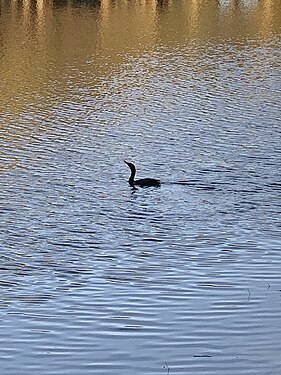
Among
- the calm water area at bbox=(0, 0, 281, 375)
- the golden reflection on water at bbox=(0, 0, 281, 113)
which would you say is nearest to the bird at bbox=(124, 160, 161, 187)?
the calm water area at bbox=(0, 0, 281, 375)

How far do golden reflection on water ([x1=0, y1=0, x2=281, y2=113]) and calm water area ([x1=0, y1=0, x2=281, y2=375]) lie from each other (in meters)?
0.28

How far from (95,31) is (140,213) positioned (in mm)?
32307

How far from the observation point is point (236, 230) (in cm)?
1678

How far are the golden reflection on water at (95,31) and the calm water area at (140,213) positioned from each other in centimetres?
28

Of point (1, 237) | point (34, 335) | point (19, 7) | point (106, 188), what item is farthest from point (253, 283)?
point (19, 7)

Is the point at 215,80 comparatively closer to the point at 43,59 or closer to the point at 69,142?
the point at 43,59

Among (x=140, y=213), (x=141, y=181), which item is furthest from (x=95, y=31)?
(x=140, y=213)

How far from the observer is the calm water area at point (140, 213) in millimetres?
11398

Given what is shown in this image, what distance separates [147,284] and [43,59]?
28.5m

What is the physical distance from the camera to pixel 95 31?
163 feet

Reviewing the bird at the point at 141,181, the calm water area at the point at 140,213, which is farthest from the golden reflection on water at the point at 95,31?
the bird at the point at 141,181

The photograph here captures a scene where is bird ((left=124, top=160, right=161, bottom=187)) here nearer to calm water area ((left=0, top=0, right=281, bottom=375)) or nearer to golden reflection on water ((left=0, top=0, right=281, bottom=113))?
calm water area ((left=0, top=0, right=281, bottom=375))

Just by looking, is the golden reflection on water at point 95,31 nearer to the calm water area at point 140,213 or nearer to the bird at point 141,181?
the calm water area at point 140,213

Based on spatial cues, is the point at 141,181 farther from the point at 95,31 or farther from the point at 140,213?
the point at 95,31
